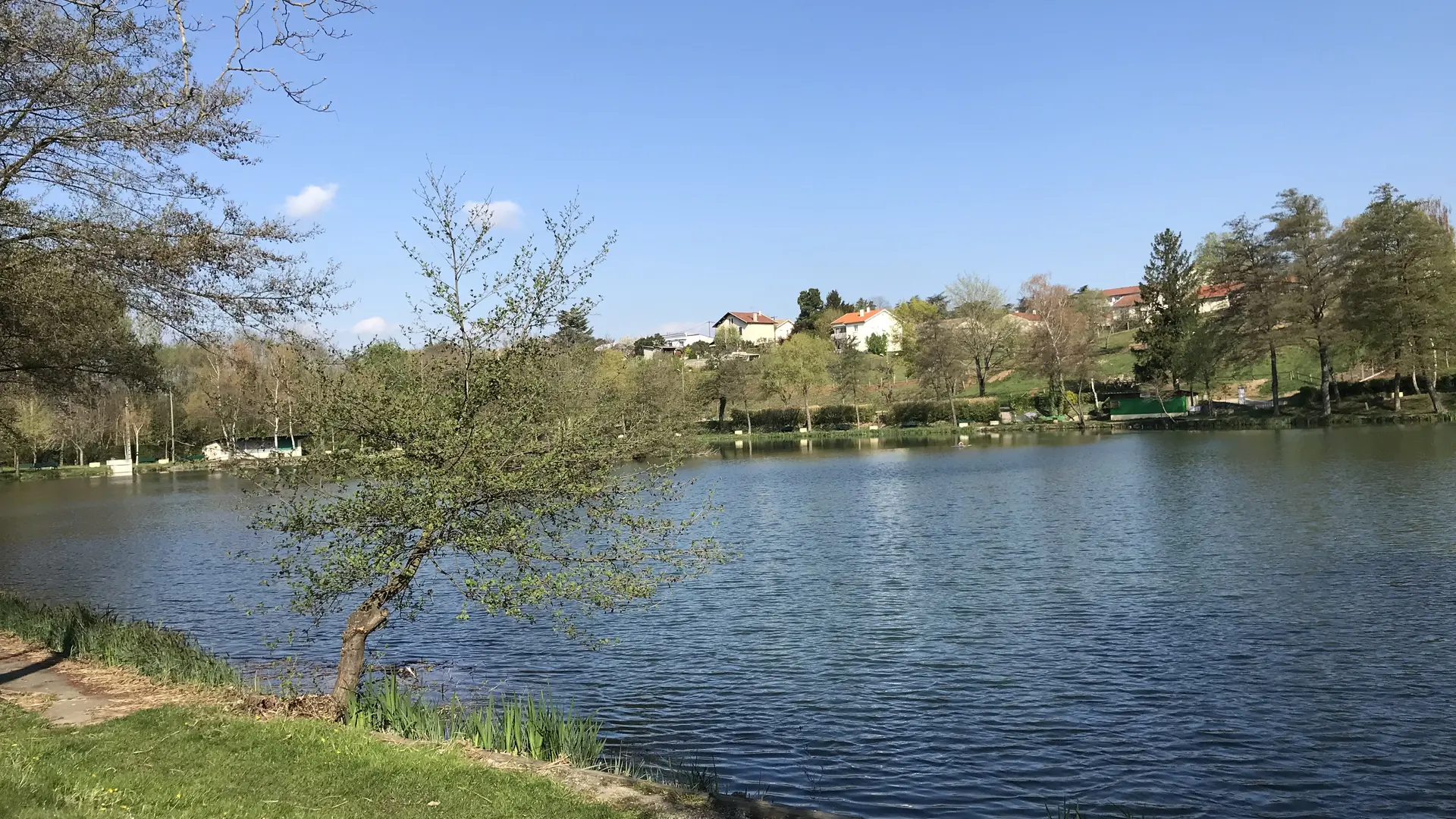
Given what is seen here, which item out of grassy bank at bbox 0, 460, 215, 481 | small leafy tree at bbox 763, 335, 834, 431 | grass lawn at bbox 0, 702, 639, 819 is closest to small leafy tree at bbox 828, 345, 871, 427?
small leafy tree at bbox 763, 335, 834, 431

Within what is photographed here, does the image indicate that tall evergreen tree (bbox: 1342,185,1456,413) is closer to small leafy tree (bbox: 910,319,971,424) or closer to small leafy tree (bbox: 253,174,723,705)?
small leafy tree (bbox: 910,319,971,424)

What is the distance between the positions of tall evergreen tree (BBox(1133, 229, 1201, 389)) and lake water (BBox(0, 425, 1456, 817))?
44454mm

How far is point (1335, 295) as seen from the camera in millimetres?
62625

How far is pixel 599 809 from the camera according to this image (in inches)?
309

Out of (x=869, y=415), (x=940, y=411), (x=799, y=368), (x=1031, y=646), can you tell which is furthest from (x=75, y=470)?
(x=1031, y=646)

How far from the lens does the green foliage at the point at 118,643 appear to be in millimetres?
13234

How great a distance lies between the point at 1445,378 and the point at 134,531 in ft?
258

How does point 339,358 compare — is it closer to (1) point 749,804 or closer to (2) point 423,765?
(2) point 423,765

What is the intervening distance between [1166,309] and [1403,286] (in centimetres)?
2204

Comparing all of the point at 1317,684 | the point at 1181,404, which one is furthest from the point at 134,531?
the point at 1181,404

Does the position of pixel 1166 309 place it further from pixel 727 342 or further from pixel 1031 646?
pixel 1031 646

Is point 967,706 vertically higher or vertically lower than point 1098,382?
lower

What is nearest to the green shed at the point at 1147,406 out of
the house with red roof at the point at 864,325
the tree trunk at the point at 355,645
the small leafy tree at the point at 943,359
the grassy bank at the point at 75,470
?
the small leafy tree at the point at 943,359

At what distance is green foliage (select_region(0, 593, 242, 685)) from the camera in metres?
13.2
